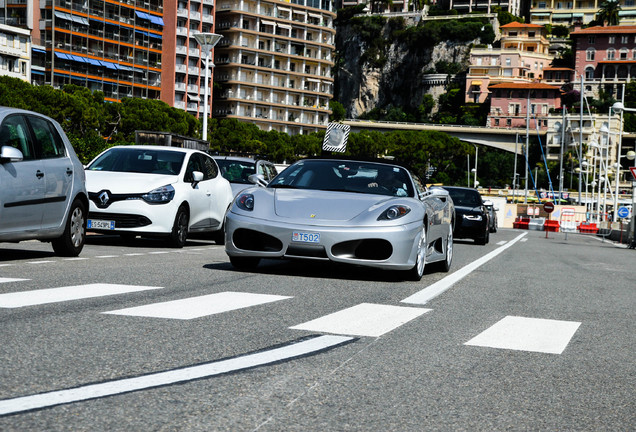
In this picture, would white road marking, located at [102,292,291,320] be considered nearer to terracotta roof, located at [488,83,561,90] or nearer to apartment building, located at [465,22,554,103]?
terracotta roof, located at [488,83,561,90]

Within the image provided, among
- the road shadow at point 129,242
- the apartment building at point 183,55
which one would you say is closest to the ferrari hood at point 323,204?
the road shadow at point 129,242

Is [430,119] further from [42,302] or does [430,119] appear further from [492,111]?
[42,302]

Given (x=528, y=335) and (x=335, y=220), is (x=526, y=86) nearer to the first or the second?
(x=335, y=220)

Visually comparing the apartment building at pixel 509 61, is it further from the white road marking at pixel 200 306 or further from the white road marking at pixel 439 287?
the white road marking at pixel 200 306

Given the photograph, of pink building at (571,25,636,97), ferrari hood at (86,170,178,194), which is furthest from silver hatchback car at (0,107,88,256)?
pink building at (571,25,636,97)

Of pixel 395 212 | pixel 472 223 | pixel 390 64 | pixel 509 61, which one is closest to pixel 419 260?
pixel 395 212

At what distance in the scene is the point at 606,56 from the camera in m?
176

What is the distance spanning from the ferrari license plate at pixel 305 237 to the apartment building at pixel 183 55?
362 ft

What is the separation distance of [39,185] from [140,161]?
5.30m

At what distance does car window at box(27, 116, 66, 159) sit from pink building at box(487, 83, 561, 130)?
6341 inches

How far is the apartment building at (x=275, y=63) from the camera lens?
5236 inches

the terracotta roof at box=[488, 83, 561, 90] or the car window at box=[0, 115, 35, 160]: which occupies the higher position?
the terracotta roof at box=[488, 83, 561, 90]

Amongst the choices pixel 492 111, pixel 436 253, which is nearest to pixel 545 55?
pixel 492 111

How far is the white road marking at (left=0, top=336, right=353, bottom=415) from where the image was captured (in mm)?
3977
